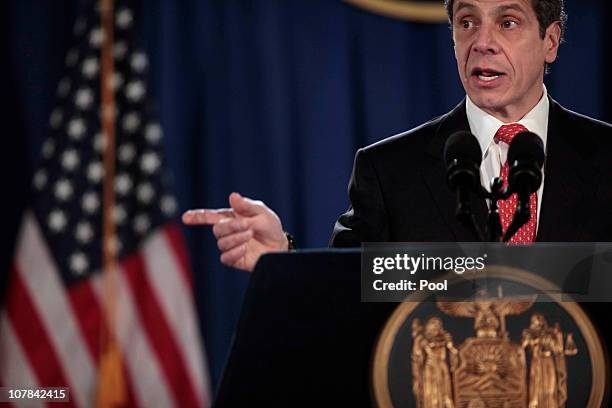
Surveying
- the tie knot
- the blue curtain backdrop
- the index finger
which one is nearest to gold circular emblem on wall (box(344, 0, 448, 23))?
the blue curtain backdrop

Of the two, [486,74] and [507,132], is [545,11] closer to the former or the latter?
[486,74]

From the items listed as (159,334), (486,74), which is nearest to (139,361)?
(159,334)

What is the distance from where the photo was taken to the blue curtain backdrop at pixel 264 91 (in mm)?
3805

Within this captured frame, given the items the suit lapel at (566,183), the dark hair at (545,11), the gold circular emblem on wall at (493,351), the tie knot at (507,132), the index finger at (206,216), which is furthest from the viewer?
the dark hair at (545,11)

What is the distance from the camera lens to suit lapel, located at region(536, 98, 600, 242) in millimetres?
1956

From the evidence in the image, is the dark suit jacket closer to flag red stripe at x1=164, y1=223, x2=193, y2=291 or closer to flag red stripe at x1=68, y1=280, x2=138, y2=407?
flag red stripe at x1=164, y1=223, x2=193, y2=291

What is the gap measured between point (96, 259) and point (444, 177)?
1983 mm

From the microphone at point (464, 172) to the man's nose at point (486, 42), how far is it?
2.48 feet

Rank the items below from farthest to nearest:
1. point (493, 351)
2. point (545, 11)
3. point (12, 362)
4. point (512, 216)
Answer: point (12, 362), point (545, 11), point (512, 216), point (493, 351)

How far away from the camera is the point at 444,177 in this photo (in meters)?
2.13

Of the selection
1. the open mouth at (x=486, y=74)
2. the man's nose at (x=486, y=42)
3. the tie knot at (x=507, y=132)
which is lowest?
the tie knot at (x=507, y=132)

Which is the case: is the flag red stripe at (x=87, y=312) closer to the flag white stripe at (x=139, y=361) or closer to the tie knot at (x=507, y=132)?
the flag white stripe at (x=139, y=361)

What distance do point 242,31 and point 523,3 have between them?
1.85 metres

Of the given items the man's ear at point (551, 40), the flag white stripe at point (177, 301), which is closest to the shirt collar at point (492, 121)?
the man's ear at point (551, 40)
